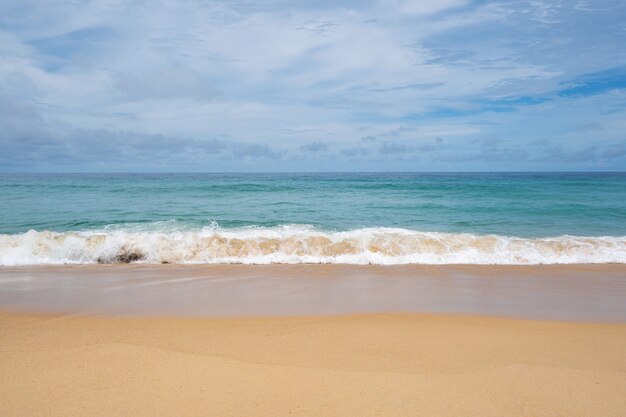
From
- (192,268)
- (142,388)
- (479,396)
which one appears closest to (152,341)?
(142,388)

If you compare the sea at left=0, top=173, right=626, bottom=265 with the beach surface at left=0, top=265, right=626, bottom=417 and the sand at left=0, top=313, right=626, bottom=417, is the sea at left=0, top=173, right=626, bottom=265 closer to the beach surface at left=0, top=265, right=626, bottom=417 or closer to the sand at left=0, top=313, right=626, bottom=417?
the beach surface at left=0, top=265, right=626, bottom=417

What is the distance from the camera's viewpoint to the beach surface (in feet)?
11.5

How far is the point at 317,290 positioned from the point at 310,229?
Result: 309 inches

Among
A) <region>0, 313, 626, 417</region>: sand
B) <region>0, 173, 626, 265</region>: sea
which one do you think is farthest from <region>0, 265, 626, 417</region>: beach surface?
<region>0, 173, 626, 265</region>: sea

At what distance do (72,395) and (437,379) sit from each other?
3222mm

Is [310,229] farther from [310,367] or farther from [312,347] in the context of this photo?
[310,367]

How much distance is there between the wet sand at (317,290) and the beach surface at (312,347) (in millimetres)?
49

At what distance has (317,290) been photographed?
7480 mm

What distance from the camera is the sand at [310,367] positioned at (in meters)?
3.44

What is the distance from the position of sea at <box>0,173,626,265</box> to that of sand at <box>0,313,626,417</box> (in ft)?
17.1

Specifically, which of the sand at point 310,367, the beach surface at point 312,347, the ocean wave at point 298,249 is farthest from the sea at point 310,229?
the sand at point 310,367

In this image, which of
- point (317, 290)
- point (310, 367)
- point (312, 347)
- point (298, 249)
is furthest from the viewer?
point (298, 249)

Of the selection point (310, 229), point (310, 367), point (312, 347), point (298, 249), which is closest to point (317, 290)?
point (312, 347)

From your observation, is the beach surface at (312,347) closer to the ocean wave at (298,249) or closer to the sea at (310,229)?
the ocean wave at (298,249)
